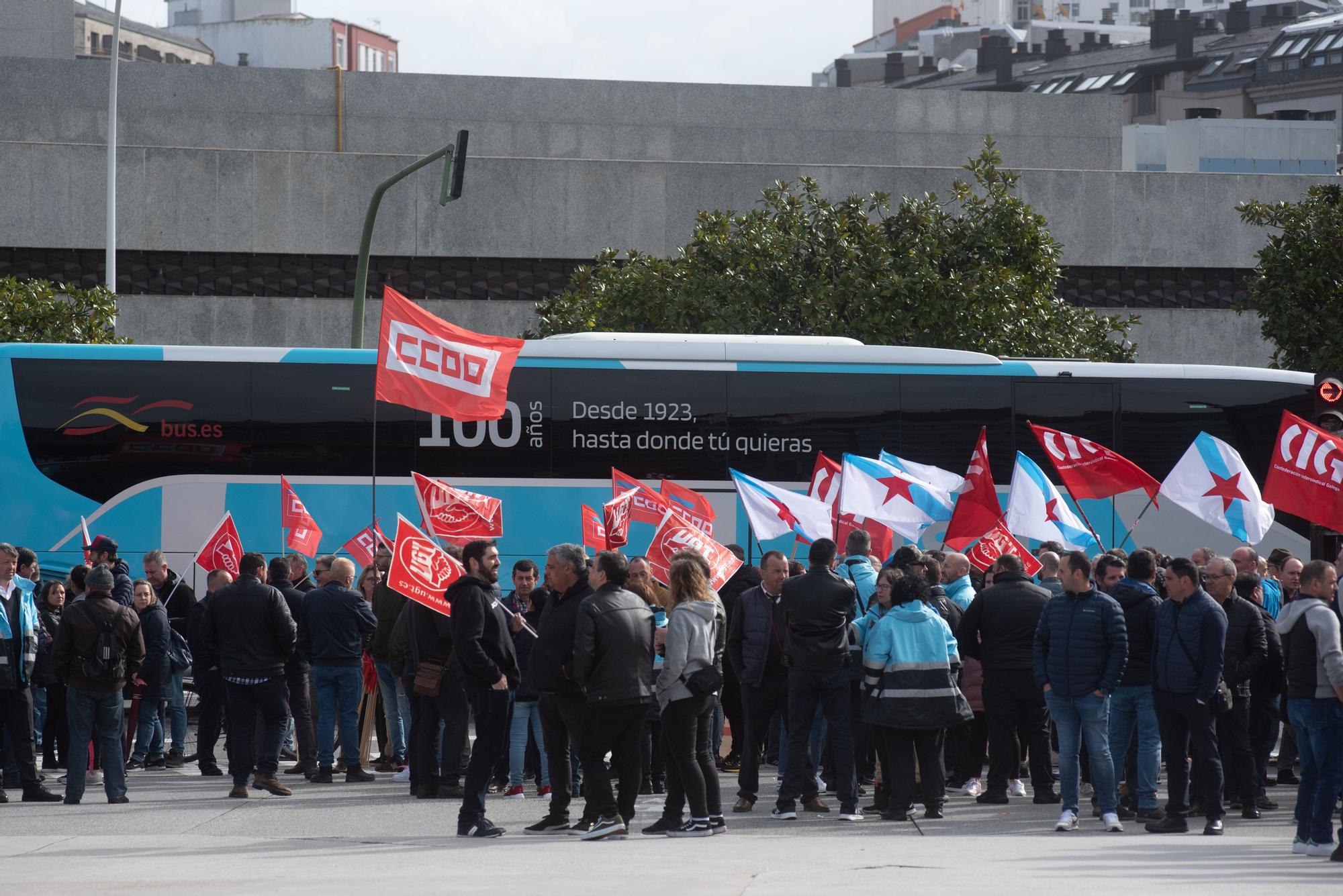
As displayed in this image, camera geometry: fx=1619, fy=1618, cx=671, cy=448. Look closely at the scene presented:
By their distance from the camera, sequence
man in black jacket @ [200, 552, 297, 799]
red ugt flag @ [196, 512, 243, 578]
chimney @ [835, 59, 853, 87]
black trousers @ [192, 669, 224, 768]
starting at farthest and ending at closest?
chimney @ [835, 59, 853, 87]
red ugt flag @ [196, 512, 243, 578]
black trousers @ [192, 669, 224, 768]
man in black jacket @ [200, 552, 297, 799]

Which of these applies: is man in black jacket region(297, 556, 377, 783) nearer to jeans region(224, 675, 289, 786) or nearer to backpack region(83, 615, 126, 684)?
jeans region(224, 675, 289, 786)

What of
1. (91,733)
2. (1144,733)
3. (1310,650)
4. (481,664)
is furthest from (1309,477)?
(91,733)

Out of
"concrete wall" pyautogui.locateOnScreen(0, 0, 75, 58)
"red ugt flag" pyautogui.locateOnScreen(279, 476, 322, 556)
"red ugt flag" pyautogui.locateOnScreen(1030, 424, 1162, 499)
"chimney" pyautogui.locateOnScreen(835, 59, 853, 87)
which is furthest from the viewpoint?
"chimney" pyautogui.locateOnScreen(835, 59, 853, 87)

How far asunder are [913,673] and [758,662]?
114cm

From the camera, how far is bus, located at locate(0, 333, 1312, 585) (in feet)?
53.1

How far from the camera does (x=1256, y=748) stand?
448 inches

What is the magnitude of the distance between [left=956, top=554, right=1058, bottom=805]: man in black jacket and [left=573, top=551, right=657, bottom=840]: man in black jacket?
2.57m

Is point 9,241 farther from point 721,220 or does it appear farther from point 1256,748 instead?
point 1256,748

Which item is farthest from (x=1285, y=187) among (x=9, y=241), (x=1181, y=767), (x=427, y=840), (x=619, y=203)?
(x=427, y=840)

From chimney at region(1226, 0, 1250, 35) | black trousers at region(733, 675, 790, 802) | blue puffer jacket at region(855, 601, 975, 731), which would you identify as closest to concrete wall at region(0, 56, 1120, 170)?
black trousers at region(733, 675, 790, 802)

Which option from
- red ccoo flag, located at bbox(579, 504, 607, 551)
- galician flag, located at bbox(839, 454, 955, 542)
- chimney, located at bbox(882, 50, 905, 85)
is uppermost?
chimney, located at bbox(882, 50, 905, 85)

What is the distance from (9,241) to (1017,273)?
2113cm

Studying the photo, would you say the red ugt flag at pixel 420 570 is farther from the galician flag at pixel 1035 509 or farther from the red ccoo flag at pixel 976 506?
the galician flag at pixel 1035 509

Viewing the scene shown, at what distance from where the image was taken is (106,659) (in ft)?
35.2
